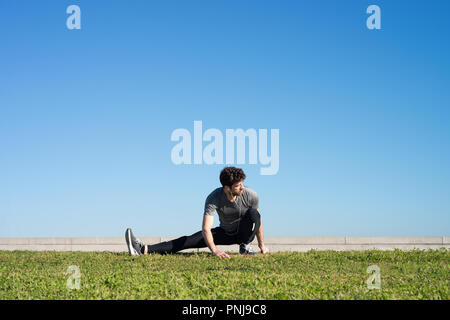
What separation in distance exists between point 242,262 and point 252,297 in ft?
9.91

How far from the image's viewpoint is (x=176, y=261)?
28.3ft

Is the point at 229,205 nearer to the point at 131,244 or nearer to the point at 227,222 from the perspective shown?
the point at 227,222

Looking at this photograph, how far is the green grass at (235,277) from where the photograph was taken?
17.4 ft

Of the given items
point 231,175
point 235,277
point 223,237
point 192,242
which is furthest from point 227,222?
point 235,277

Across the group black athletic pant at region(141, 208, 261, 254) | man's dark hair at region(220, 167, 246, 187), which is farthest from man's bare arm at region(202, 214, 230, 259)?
man's dark hair at region(220, 167, 246, 187)

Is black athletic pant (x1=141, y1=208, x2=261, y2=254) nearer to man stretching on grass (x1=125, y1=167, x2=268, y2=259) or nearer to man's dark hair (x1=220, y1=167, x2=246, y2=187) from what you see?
man stretching on grass (x1=125, y1=167, x2=268, y2=259)

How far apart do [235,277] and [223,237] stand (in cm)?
358

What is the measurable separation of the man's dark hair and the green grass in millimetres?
1446

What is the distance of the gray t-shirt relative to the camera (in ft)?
30.7
